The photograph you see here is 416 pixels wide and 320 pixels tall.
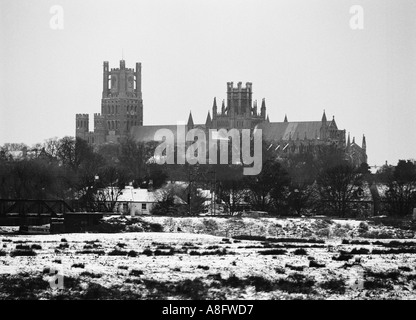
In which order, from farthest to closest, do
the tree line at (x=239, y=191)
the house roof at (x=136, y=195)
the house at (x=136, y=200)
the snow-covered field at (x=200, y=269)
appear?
1. the house roof at (x=136, y=195)
2. the house at (x=136, y=200)
3. the tree line at (x=239, y=191)
4. the snow-covered field at (x=200, y=269)

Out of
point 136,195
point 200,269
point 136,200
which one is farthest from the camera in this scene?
point 136,195

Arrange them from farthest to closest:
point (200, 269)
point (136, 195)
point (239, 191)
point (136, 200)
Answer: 1. point (136, 195)
2. point (136, 200)
3. point (239, 191)
4. point (200, 269)

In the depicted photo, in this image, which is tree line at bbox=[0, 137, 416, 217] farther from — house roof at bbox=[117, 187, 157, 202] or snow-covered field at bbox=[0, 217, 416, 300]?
snow-covered field at bbox=[0, 217, 416, 300]

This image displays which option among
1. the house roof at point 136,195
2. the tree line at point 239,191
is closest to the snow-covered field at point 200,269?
the tree line at point 239,191

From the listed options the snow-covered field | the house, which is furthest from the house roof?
the snow-covered field

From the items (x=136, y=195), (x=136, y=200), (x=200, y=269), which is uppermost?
(x=136, y=195)

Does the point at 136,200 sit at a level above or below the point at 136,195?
below

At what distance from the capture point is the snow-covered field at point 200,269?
3130cm

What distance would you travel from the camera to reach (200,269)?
35844 millimetres

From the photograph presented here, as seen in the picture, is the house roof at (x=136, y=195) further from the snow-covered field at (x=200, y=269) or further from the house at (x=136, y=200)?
the snow-covered field at (x=200, y=269)

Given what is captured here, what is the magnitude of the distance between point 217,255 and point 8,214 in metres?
30.3

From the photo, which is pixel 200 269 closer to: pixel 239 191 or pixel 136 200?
pixel 239 191

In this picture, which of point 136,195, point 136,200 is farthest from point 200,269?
point 136,195
